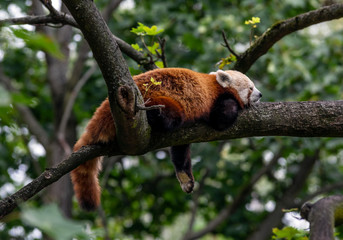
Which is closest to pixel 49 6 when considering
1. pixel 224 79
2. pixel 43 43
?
pixel 224 79

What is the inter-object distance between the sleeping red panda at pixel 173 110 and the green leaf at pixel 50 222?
1786 millimetres

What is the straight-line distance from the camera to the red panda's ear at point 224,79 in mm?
3672

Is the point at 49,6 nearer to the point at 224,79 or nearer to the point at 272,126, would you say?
the point at 224,79

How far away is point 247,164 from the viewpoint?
7.54m

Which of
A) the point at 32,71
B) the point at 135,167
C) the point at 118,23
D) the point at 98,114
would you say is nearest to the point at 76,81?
the point at 118,23

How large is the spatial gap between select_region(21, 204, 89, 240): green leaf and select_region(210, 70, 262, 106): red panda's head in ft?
9.36

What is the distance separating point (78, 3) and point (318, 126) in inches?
70.6

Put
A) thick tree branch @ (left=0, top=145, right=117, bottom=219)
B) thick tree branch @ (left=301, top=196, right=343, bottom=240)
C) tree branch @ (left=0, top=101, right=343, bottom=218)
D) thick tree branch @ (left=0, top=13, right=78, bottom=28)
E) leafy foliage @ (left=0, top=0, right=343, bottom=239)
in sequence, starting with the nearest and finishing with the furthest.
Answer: thick tree branch @ (left=0, top=145, right=117, bottom=219)
thick tree branch @ (left=301, top=196, right=343, bottom=240)
tree branch @ (left=0, top=101, right=343, bottom=218)
thick tree branch @ (left=0, top=13, right=78, bottom=28)
leafy foliage @ (left=0, top=0, right=343, bottom=239)

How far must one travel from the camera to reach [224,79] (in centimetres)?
371

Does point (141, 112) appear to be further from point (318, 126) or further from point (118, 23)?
point (118, 23)

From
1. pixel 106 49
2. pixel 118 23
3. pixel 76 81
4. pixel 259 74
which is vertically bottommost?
pixel 106 49

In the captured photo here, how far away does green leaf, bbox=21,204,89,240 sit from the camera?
0.86 meters

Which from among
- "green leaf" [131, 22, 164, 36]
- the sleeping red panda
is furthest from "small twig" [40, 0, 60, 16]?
the sleeping red panda

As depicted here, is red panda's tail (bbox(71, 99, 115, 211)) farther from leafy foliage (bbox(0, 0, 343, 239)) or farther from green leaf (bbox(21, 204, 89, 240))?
leafy foliage (bbox(0, 0, 343, 239))
